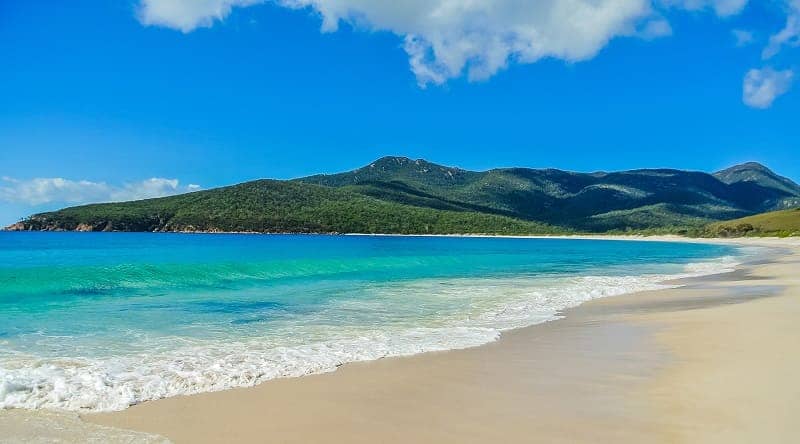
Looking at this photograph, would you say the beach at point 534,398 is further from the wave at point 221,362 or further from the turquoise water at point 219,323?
the turquoise water at point 219,323

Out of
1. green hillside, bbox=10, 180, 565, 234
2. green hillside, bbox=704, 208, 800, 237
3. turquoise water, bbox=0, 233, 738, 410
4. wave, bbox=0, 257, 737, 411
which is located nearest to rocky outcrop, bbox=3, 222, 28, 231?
green hillside, bbox=10, 180, 565, 234

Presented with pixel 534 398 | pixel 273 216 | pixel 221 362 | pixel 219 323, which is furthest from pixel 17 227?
pixel 534 398

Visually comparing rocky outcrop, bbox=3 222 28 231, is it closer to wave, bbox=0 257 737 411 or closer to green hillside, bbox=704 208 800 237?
wave, bbox=0 257 737 411

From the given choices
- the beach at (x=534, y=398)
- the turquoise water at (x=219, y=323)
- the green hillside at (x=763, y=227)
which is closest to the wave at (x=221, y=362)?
the turquoise water at (x=219, y=323)

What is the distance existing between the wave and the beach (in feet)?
1.31

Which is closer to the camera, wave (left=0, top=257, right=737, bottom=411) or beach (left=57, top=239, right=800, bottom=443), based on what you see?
beach (left=57, top=239, right=800, bottom=443)

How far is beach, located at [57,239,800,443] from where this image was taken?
5445mm

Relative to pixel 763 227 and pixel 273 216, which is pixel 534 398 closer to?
pixel 763 227

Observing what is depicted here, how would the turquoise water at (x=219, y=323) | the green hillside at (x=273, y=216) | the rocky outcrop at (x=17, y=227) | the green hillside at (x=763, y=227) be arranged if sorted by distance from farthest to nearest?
the rocky outcrop at (x=17, y=227) → the green hillside at (x=273, y=216) → the green hillside at (x=763, y=227) → the turquoise water at (x=219, y=323)

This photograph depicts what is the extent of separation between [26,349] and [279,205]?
442ft

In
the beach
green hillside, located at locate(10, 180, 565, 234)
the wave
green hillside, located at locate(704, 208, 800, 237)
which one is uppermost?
green hillside, located at locate(10, 180, 565, 234)

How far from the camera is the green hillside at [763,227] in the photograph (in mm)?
92875

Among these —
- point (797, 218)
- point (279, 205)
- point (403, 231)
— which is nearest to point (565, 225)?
point (403, 231)

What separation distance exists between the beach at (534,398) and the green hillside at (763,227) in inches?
3911
